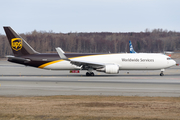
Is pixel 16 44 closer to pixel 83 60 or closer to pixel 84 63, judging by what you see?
pixel 83 60

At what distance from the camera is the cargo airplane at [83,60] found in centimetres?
4003

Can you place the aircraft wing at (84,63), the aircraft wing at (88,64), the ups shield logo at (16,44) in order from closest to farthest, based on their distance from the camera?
the aircraft wing at (84,63), the aircraft wing at (88,64), the ups shield logo at (16,44)

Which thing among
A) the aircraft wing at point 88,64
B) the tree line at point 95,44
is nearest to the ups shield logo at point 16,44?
the aircraft wing at point 88,64

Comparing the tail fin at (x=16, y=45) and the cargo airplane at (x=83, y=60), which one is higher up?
the tail fin at (x=16, y=45)

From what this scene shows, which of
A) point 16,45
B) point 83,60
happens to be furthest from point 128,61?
point 16,45

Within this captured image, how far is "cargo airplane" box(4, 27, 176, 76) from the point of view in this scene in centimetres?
4003

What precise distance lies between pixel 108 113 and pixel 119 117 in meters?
0.97

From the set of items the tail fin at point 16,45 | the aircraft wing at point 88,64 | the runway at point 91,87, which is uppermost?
the tail fin at point 16,45

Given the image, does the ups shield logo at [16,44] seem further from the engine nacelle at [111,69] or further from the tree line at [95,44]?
the tree line at [95,44]

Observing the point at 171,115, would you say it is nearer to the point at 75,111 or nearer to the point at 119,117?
the point at 119,117

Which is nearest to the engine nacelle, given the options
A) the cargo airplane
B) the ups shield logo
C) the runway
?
the cargo airplane

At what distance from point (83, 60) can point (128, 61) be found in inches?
269

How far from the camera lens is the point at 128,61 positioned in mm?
40000

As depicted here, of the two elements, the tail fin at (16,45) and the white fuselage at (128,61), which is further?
the tail fin at (16,45)
